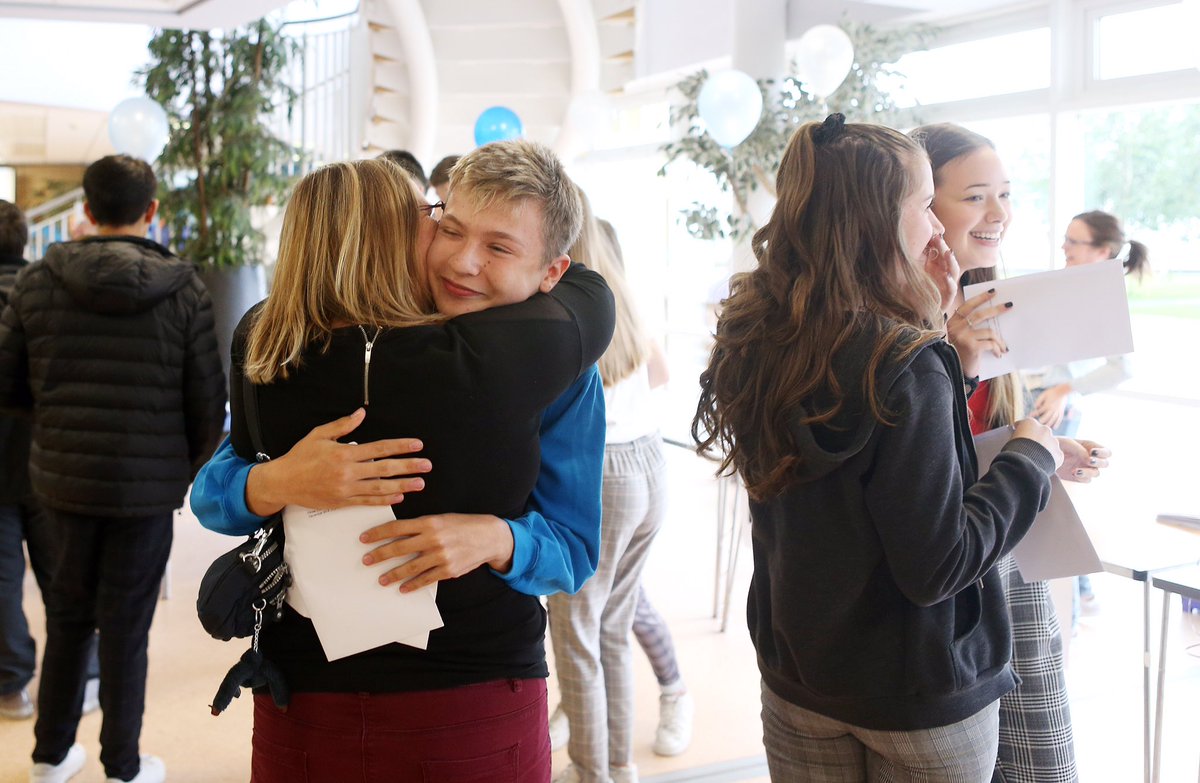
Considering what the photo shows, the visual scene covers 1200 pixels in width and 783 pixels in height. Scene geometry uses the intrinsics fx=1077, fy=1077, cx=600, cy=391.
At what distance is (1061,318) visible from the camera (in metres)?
1.63

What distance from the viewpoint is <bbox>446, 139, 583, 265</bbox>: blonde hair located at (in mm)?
1273

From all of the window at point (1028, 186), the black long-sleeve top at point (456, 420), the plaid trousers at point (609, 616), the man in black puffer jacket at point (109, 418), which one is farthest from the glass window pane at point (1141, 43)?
the black long-sleeve top at point (456, 420)

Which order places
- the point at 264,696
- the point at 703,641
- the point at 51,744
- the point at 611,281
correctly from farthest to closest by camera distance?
1. the point at 703,641
2. the point at 51,744
3. the point at 611,281
4. the point at 264,696

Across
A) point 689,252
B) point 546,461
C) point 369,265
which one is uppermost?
point 689,252

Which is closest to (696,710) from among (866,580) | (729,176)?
(866,580)

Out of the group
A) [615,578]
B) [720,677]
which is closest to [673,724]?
[720,677]

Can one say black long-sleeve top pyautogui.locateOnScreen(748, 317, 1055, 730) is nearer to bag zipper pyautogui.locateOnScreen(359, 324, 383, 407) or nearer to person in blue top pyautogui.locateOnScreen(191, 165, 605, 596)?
person in blue top pyautogui.locateOnScreen(191, 165, 605, 596)

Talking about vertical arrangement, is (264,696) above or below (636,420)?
below

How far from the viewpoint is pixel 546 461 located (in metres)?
1.37

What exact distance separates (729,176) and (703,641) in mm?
2992

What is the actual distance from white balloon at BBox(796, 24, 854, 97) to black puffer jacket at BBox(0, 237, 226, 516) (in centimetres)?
355

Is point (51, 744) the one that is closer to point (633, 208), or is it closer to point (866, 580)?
point (866, 580)

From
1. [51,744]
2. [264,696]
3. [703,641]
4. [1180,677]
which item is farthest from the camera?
[703,641]

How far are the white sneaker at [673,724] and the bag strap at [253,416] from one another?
6.82 feet
